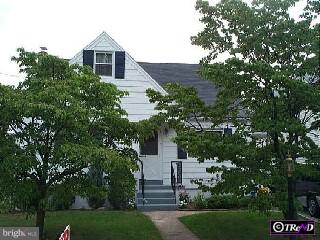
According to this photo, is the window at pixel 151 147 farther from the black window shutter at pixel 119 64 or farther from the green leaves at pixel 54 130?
the green leaves at pixel 54 130

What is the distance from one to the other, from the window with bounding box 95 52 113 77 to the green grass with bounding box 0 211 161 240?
6.44m

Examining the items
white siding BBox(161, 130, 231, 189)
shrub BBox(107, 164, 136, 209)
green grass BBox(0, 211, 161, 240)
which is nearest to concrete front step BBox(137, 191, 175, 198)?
white siding BBox(161, 130, 231, 189)

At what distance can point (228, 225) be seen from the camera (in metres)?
16.8

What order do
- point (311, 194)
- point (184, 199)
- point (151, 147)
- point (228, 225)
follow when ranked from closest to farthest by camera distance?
point (228, 225)
point (311, 194)
point (184, 199)
point (151, 147)

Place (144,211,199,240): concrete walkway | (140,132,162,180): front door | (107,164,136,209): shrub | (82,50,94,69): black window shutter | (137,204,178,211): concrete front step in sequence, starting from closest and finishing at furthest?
(107,164,136,209): shrub → (144,211,199,240): concrete walkway → (137,204,178,211): concrete front step → (82,50,94,69): black window shutter → (140,132,162,180): front door

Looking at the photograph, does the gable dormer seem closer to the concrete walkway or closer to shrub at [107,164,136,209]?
the concrete walkway

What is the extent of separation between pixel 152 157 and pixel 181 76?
5.08 m

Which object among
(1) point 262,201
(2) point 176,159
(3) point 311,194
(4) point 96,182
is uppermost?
(2) point 176,159

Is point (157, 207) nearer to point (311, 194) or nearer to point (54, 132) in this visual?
point (311, 194)

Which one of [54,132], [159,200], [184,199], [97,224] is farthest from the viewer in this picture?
[184,199]

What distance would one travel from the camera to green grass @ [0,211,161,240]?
49.5 ft

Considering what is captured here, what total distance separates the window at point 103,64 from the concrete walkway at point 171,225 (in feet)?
22.0

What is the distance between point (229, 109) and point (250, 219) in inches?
214

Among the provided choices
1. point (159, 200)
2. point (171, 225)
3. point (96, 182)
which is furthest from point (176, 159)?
point (96, 182)
